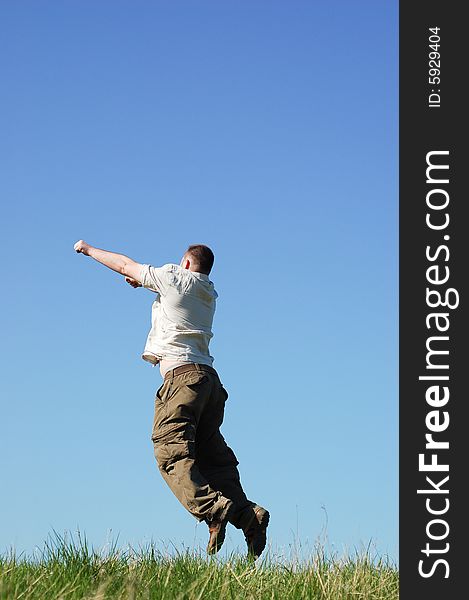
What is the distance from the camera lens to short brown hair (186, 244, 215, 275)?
7.95 meters

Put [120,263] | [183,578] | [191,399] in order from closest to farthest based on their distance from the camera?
[183,578], [191,399], [120,263]

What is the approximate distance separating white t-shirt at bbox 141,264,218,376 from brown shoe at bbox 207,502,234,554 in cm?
129

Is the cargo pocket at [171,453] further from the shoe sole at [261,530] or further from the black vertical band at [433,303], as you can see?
the black vertical band at [433,303]

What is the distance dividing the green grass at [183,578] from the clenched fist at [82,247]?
279cm

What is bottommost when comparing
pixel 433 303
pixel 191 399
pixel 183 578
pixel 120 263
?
pixel 183 578

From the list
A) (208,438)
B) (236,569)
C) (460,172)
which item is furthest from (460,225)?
(208,438)

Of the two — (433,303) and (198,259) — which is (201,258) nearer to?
(198,259)

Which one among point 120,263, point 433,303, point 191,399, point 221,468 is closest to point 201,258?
point 120,263

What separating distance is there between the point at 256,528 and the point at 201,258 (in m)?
2.39

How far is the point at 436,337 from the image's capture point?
555 cm

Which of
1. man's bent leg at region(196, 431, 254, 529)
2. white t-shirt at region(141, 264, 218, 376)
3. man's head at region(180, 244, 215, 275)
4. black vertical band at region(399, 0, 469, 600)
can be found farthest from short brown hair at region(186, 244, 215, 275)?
black vertical band at region(399, 0, 469, 600)

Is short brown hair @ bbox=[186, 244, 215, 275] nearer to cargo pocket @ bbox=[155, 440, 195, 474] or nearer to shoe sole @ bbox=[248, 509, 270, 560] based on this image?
cargo pocket @ bbox=[155, 440, 195, 474]

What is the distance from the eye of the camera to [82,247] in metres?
7.94

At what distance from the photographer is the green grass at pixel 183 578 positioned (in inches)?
191
